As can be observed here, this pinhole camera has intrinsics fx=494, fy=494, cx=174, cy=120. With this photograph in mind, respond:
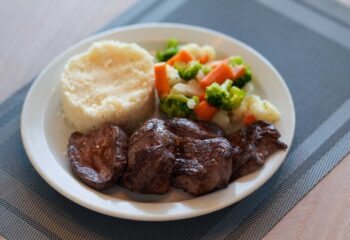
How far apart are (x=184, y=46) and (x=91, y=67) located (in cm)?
76

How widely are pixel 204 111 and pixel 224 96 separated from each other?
0.55 feet

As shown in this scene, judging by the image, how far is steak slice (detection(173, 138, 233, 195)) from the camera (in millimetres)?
2768

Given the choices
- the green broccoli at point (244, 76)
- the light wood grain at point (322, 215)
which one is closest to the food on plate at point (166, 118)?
the green broccoli at point (244, 76)

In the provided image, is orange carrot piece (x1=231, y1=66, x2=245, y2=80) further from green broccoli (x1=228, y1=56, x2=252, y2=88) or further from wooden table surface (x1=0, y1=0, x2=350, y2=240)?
wooden table surface (x1=0, y1=0, x2=350, y2=240)

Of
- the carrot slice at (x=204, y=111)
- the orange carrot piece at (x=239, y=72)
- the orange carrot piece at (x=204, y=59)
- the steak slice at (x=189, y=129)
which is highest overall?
the orange carrot piece at (x=239, y=72)

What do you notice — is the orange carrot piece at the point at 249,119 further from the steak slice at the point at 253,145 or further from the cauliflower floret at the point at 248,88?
the cauliflower floret at the point at 248,88

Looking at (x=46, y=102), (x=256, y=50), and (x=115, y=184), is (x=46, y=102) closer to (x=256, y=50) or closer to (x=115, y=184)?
(x=115, y=184)

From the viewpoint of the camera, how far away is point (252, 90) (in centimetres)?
360

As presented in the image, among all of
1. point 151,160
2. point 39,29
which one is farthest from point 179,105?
point 39,29

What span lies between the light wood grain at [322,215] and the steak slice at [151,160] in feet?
2.27

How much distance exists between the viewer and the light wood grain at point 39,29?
3861mm

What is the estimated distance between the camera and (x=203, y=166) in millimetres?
2777

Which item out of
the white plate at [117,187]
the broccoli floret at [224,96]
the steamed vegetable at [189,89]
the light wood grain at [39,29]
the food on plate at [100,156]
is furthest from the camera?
the light wood grain at [39,29]

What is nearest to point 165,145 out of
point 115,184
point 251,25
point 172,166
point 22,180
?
point 172,166
